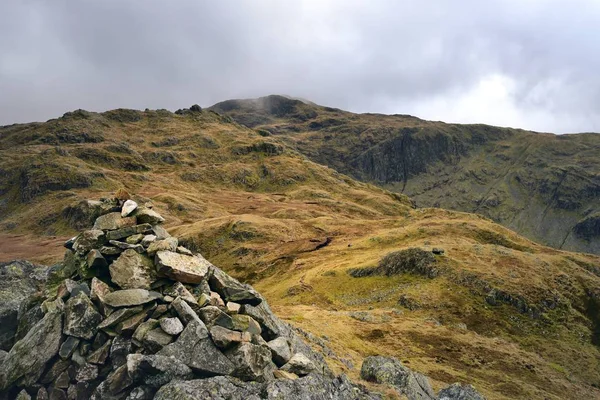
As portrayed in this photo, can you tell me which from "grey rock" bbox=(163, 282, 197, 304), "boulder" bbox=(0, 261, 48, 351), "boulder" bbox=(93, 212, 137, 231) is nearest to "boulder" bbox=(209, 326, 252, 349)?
"grey rock" bbox=(163, 282, 197, 304)

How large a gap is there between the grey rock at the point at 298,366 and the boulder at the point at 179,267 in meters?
6.25

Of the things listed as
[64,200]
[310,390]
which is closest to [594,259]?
[310,390]

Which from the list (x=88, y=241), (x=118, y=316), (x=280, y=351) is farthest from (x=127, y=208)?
(x=280, y=351)

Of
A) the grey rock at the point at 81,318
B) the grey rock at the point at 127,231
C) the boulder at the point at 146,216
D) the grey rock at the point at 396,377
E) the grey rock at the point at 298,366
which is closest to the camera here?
the grey rock at the point at 81,318

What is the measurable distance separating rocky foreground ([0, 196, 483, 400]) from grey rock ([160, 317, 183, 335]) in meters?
0.04

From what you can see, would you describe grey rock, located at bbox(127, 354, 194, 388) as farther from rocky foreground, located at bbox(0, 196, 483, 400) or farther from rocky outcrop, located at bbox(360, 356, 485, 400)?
rocky outcrop, located at bbox(360, 356, 485, 400)

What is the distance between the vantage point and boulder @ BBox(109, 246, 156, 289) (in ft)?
62.1

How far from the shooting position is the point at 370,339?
4897 cm

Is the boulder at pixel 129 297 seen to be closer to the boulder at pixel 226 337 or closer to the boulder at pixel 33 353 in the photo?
the boulder at pixel 33 353

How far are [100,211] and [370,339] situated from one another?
121 ft

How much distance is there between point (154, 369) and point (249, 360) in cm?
381

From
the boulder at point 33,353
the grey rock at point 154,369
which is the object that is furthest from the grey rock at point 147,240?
the grey rock at point 154,369

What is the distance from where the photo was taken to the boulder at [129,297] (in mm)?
17938

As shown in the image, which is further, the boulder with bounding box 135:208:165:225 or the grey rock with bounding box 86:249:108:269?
the boulder with bounding box 135:208:165:225
